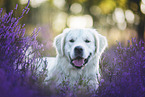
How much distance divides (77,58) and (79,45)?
0.25 metres

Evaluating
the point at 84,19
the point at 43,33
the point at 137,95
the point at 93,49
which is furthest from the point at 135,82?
the point at 84,19

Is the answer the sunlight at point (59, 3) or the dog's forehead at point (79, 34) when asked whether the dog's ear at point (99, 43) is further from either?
the sunlight at point (59, 3)

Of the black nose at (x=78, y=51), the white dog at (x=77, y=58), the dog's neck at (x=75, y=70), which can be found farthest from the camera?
the dog's neck at (x=75, y=70)

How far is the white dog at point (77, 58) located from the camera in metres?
3.32

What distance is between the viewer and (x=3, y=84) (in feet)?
4.74

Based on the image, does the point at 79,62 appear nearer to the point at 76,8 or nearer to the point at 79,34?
the point at 79,34

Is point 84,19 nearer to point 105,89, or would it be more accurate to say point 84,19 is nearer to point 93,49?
point 93,49

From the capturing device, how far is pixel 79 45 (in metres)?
3.24

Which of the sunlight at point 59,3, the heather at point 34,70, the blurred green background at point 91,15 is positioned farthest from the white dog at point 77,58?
the sunlight at point 59,3

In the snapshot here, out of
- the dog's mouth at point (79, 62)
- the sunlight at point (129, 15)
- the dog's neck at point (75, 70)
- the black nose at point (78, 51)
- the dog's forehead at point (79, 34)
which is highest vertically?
the sunlight at point (129, 15)

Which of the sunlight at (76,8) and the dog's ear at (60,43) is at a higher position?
the sunlight at (76,8)

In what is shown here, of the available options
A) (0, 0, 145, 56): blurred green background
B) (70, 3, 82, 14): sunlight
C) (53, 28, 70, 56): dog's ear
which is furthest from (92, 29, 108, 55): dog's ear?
(70, 3, 82, 14): sunlight

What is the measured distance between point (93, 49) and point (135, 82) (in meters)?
1.17

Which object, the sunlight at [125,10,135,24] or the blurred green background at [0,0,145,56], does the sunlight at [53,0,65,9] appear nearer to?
the blurred green background at [0,0,145,56]
